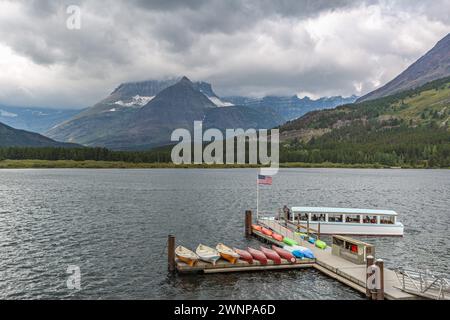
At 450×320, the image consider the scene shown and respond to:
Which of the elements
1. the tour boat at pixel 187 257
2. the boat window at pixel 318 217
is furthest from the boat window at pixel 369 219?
the tour boat at pixel 187 257

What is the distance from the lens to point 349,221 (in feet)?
243

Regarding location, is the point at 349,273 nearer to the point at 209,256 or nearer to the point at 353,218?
the point at 209,256

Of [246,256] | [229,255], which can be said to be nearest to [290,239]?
[246,256]

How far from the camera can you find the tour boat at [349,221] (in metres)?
72.7

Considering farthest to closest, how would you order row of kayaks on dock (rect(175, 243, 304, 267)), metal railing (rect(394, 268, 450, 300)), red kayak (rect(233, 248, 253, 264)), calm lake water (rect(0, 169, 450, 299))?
red kayak (rect(233, 248, 253, 264))
row of kayaks on dock (rect(175, 243, 304, 267))
calm lake water (rect(0, 169, 450, 299))
metal railing (rect(394, 268, 450, 300))

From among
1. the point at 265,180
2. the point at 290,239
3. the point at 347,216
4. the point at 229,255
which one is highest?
the point at 265,180

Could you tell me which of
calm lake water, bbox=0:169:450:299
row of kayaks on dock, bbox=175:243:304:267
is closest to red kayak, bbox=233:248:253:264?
row of kayaks on dock, bbox=175:243:304:267

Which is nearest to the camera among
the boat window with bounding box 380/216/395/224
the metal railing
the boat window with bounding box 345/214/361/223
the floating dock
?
the metal railing

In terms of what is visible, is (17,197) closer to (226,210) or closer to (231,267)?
(226,210)

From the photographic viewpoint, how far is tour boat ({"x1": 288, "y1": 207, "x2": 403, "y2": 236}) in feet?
238

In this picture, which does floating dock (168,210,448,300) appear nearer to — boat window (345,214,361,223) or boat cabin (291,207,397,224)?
boat cabin (291,207,397,224)

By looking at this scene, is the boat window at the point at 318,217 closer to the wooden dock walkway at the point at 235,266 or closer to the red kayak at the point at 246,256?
the wooden dock walkway at the point at 235,266
